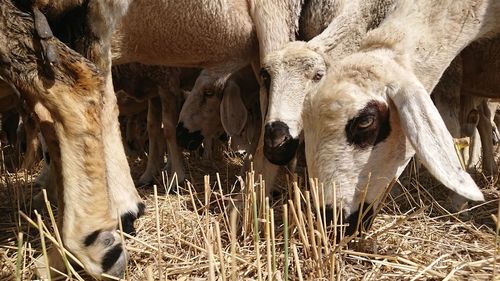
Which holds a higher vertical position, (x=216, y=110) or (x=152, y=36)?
(x=152, y=36)

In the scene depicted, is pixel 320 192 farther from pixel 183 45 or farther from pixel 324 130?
pixel 183 45

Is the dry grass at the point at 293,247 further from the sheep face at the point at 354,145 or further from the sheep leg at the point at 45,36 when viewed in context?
the sheep leg at the point at 45,36

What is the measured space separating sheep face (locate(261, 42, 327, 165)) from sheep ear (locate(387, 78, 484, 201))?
0.94 metres

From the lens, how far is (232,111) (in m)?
5.39

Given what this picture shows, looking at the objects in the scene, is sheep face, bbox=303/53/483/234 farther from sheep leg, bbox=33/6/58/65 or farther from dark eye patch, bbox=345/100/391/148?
sheep leg, bbox=33/6/58/65

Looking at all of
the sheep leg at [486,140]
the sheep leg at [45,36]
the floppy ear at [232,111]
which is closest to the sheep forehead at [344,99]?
the sheep leg at [45,36]

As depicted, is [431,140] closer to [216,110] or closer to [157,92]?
[216,110]

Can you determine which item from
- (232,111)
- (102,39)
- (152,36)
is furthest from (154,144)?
(102,39)

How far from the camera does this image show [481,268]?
252 cm

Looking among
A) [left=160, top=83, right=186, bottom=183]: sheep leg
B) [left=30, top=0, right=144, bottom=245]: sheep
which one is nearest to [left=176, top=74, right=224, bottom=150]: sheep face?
[left=160, top=83, right=186, bottom=183]: sheep leg

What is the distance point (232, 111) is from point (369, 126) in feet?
8.35

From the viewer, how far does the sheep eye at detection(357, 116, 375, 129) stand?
2.96 metres

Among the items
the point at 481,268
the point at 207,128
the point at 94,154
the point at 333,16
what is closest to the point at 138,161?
the point at 207,128

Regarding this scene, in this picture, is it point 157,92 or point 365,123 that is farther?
point 157,92
